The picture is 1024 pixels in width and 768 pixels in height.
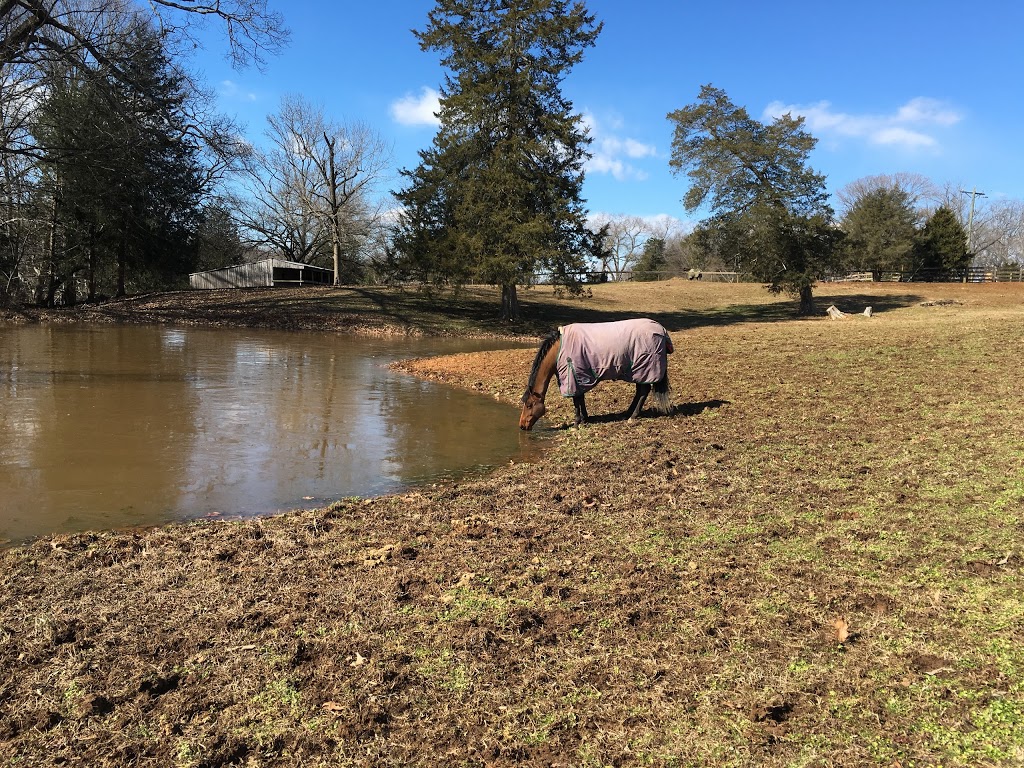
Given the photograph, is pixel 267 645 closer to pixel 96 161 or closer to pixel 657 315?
pixel 96 161

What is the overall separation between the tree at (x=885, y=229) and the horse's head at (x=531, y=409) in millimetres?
46582

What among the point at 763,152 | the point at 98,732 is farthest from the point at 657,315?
the point at 98,732

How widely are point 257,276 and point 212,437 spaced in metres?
38.4

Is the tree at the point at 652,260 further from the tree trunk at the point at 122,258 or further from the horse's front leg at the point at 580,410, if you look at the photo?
the horse's front leg at the point at 580,410

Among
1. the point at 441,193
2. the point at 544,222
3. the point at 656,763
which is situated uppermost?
the point at 441,193

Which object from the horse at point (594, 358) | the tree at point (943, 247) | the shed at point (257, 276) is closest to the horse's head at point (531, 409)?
the horse at point (594, 358)

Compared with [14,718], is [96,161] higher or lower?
higher

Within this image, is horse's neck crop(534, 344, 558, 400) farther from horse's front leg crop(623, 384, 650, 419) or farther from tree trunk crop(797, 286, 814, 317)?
tree trunk crop(797, 286, 814, 317)

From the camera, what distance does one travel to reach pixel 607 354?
8.68 m

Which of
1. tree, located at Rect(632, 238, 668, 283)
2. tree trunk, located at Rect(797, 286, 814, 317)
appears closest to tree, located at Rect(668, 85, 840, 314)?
tree trunk, located at Rect(797, 286, 814, 317)

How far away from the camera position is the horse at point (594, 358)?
28.3 feet

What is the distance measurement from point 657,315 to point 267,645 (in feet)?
116

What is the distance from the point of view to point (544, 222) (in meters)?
25.8

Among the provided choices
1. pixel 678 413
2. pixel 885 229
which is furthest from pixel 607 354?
pixel 885 229
